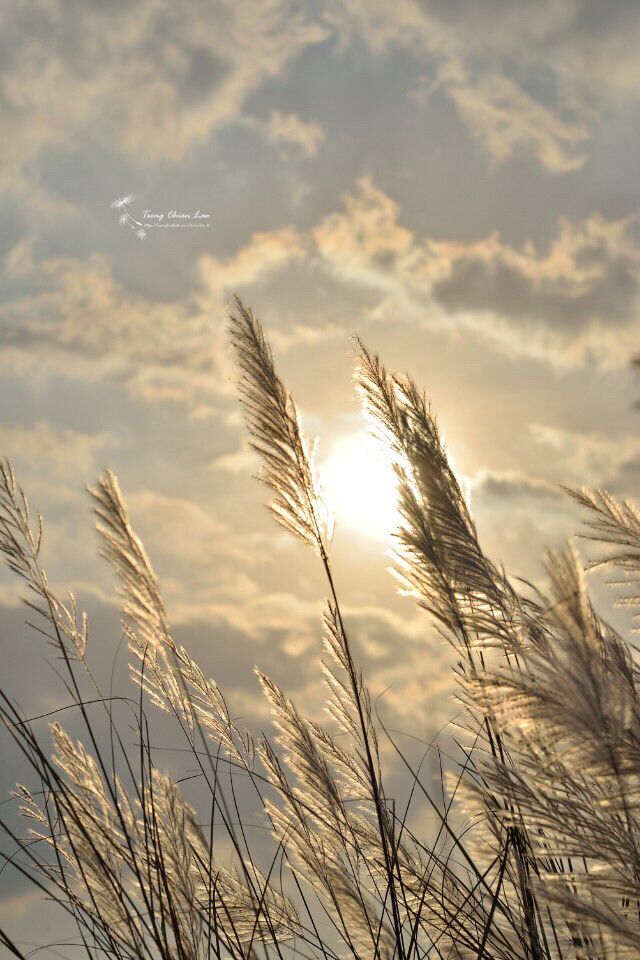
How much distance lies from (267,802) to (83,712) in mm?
646

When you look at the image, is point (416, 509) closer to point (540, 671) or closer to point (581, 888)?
point (540, 671)

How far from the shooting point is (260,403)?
7.55 feet

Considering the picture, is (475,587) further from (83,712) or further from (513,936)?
(83,712)

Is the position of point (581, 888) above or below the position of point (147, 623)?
below

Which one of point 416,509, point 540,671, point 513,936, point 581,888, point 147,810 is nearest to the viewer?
point 540,671

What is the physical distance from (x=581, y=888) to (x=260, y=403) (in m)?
1.43

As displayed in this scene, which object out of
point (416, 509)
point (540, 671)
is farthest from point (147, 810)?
point (540, 671)

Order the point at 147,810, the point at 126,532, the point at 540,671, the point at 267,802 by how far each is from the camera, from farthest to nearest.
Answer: the point at 267,802
the point at 126,532
the point at 147,810
the point at 540,671

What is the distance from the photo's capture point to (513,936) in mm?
1920

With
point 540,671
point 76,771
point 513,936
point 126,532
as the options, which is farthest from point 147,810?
point 540,671

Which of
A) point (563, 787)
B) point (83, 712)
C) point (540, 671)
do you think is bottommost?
point (563, 787)

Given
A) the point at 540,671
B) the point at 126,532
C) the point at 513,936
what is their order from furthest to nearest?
1. the point at 126,532
2. the point at 513,936
3. the point at 540,671

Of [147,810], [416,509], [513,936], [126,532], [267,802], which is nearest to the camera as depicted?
[416,509]

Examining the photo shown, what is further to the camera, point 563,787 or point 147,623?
point 147,623
